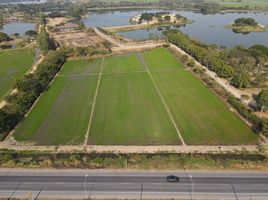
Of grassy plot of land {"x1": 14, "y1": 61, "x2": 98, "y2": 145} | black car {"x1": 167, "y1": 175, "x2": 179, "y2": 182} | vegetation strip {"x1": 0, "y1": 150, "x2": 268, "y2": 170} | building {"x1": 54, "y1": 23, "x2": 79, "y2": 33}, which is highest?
black car {"x1": 167, "y1": 175, "x2": 179, "y2": 182}

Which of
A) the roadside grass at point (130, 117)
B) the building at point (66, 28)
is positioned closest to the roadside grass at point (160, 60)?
the roadside grass at point (130, 117)

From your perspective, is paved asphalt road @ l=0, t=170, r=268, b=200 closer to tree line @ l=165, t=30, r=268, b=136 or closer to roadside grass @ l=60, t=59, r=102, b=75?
tree line @ l=165, t=30, r=268, b=136

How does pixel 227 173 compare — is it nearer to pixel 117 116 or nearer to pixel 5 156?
pixel 117 116

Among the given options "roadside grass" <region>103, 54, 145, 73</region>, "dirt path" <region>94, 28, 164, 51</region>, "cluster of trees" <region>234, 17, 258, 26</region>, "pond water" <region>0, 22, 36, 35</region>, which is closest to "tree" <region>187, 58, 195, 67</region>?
"roadside grass" <region>103, 54, 145, 73</region>

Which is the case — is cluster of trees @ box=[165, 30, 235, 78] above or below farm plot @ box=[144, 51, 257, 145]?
above

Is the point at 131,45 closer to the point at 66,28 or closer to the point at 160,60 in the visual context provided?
the point at 160,60

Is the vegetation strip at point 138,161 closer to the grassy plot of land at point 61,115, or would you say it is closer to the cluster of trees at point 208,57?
the grassy plot of land at point 61,115

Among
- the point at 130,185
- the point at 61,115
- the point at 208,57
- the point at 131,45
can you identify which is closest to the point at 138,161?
the point at 130,185
